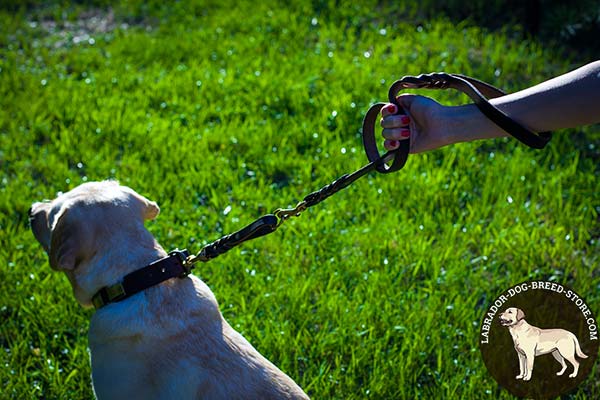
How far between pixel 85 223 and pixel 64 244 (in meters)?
0.12

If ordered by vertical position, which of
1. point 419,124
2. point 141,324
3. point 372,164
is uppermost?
point 419,124

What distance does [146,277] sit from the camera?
2941mm

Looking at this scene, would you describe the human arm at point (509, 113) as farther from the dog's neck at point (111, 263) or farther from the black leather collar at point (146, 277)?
the dog's neck at point (111, 263)

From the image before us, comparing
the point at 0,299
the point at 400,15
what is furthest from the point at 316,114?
the point at 0,299

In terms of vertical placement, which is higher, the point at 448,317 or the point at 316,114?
the point at 316,114

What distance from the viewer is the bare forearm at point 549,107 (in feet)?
8.32

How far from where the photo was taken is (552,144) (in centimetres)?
544

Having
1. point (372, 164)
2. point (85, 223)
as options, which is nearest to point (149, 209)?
point (85, 223)

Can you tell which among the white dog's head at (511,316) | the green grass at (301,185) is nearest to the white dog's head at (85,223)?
the green grass at (301,185)

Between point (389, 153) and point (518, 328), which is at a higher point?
point (389, 153)

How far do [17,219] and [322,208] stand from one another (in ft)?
6.73

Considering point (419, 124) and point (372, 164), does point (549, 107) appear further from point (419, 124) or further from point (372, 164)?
point (372, 164)

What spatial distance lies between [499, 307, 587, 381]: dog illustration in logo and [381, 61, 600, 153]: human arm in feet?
4.19

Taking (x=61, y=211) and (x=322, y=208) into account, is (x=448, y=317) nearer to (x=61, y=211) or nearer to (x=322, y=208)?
(x=322, y=208)
